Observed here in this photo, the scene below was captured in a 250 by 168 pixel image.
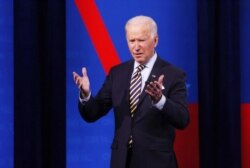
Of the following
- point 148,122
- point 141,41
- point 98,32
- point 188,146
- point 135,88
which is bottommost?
point 188,146

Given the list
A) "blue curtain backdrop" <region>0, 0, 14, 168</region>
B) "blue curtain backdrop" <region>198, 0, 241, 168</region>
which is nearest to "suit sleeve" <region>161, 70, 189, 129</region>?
"blue curtain backdrop" <region>198, 0, 241, 168</region>

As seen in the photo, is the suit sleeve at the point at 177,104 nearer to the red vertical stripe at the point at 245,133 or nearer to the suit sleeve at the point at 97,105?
the suit sleeve at the point at 97,105

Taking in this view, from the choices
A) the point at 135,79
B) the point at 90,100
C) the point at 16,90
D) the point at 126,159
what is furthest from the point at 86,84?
the point at 16,90

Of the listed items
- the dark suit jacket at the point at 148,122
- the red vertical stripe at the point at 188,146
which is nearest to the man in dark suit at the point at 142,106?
the dark suit jacket at the point at 148,122

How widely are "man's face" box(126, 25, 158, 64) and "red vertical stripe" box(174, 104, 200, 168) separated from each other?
0.87 meters

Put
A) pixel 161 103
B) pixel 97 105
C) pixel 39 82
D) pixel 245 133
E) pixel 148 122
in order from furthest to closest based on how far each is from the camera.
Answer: pixel 245 133 < pixel 39 82 < pixel 97 105 < pixel 148 122 < pixel 161 103

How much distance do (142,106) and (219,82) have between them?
850mm

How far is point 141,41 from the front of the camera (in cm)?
200

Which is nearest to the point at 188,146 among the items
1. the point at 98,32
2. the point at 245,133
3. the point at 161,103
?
the point at 245,133

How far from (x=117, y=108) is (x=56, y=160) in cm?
80

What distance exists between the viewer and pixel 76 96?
2.82 meters

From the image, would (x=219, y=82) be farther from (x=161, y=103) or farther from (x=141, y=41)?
(x=161, y=103)

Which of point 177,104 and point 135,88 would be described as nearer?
point 177,104

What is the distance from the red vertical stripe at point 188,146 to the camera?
280 centimetres
